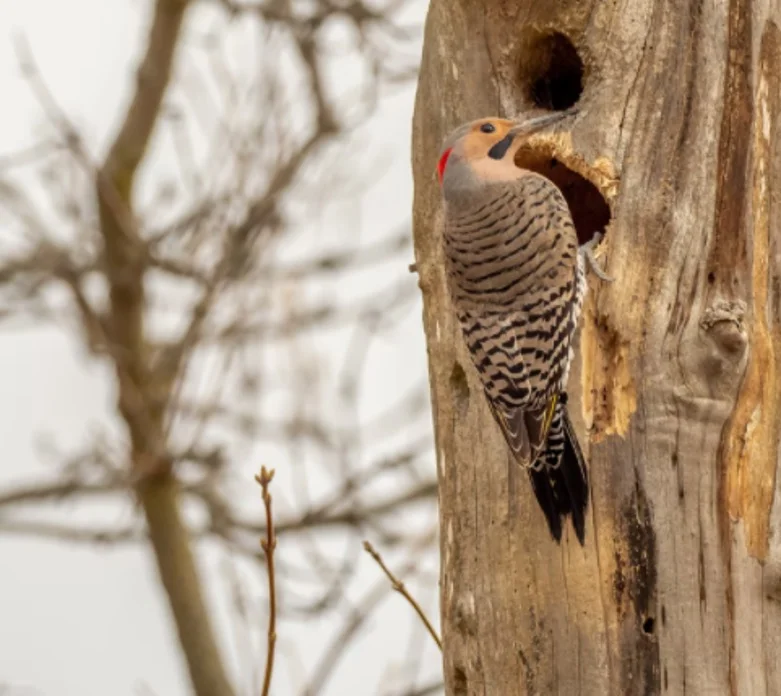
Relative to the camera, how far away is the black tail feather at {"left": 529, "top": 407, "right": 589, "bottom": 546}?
3068 millimetres

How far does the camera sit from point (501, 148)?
356 centimetres

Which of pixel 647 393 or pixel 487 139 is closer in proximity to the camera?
pixel 647 393

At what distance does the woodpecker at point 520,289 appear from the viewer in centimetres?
314

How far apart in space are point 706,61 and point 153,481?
282 cm

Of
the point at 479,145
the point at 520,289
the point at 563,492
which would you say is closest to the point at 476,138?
the point at 479,145

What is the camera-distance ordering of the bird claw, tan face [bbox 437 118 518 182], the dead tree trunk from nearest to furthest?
the dead tree trunk
the bird claw
tan face [bbox 437 118 518 182]

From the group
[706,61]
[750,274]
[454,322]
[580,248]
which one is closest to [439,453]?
[454,322]

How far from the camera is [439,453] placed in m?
3.47

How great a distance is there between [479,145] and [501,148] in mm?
73

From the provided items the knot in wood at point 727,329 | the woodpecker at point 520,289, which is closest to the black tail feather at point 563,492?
the woodpecker at point 520,289

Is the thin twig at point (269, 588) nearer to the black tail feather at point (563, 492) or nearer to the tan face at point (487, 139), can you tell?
the black tail feather at point (563, 492)

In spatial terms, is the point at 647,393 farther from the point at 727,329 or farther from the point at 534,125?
the point at 534,125

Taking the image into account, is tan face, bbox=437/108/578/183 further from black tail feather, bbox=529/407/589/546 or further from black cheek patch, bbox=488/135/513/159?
black tail feather, bbox=529/407/589/546

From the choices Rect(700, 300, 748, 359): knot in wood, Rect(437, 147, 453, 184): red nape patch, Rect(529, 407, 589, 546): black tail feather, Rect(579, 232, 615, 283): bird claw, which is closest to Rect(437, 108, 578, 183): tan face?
Rect(437, 147, 453, 184): red nape patch
